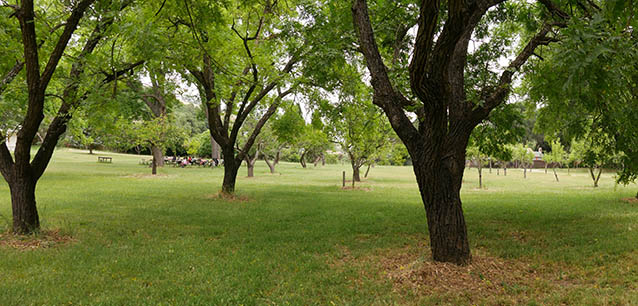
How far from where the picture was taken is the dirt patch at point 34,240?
254 inches

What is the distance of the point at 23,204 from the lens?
6816 millimetres

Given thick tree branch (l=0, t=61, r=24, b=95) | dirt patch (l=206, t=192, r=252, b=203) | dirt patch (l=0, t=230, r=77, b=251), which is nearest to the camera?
dirt patch (l=0, t=230, r=77, b=251)

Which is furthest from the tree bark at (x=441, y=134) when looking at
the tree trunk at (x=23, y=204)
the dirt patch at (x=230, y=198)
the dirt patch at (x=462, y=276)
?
the dirt patch at (x=230, y=198)

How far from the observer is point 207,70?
12562 mm

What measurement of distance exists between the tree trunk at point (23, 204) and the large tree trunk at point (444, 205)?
7084 mm

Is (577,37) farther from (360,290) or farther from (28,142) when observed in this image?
(28,142)

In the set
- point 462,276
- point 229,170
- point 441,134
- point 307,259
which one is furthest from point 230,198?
point 441,134

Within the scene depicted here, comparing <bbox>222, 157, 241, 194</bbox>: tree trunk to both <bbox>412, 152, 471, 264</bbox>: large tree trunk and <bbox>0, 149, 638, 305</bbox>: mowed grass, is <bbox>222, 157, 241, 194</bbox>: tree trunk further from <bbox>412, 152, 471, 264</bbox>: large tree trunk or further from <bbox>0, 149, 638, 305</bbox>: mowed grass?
<bbox>412, 152, 471, 264</bbox>: large tree trunk

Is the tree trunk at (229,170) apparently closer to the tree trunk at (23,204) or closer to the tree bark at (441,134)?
the tree trunk at (23,204)

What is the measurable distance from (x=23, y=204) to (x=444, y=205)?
757 centimetres

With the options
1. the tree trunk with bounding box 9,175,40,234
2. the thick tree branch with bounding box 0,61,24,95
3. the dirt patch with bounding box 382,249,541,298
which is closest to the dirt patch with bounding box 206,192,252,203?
the tree trunk with bounding box 9,175,40,234

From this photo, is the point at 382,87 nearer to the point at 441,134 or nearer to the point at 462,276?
the point at 441,134

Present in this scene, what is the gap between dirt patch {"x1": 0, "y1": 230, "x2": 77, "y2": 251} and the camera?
646 cm

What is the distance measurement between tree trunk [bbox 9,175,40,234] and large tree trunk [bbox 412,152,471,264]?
23.2 ft
